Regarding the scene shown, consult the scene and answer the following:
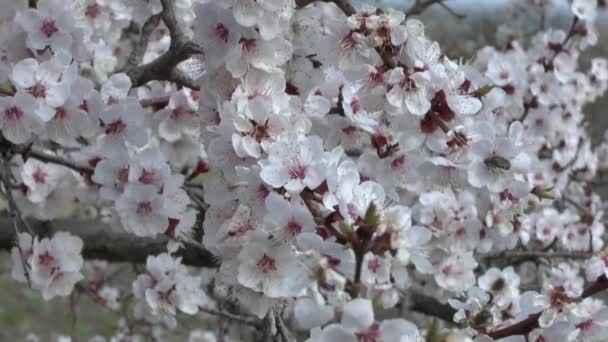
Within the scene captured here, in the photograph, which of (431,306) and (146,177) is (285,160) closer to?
(146,177)

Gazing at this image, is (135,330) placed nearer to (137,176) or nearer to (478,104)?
(137,176)

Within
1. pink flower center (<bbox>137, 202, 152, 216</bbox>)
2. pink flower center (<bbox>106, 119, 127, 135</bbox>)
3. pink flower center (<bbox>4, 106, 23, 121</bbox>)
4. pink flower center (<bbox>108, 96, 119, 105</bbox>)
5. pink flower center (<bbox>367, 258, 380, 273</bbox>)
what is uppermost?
pink flower center (<bbox>367, 258, 380, 273</bbox>)

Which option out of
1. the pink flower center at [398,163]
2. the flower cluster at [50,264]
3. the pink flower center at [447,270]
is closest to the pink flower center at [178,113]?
the flower cluster at [50,264]

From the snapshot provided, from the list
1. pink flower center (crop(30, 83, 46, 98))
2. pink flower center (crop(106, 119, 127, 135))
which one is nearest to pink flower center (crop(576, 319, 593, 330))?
pink flower center (crop(106, 119, 127, 135))

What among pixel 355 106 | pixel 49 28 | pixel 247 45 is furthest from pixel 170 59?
pixel 355 106

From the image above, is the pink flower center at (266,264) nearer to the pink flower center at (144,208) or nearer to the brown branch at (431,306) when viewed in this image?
the pink flower center at (144,208)

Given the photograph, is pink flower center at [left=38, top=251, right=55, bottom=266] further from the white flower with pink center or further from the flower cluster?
the white flower with pink center
